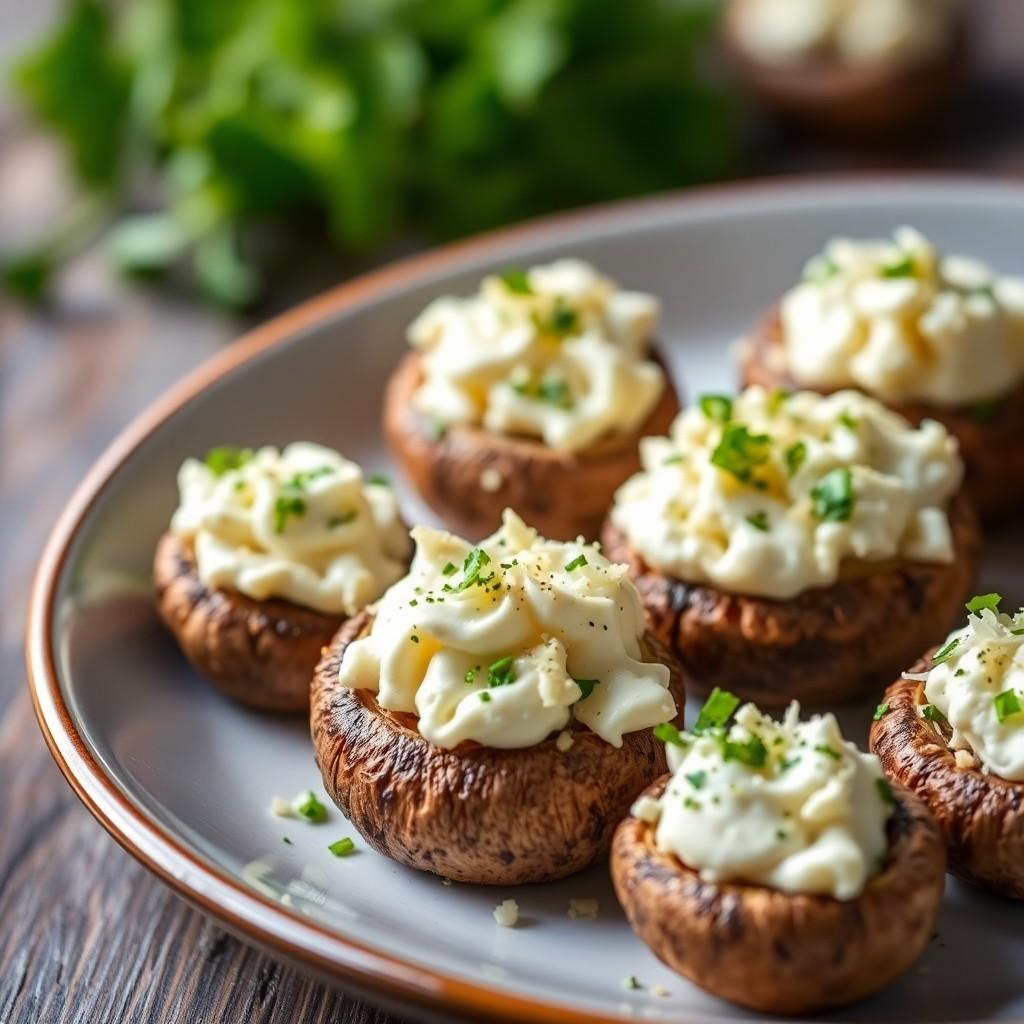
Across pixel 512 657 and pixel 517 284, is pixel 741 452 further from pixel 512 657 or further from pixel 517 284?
pixel 517 284

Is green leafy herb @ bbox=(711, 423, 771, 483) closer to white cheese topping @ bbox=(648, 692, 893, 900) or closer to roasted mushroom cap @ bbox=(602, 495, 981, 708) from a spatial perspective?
roasted mushroom cap @ bbox=(602, 495, 981, 708)

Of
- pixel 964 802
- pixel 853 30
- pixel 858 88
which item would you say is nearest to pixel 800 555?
pixel 964 802

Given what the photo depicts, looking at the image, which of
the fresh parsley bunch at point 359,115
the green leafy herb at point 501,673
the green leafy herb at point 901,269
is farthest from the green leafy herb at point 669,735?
the fresh parsley bunch at point 359,115

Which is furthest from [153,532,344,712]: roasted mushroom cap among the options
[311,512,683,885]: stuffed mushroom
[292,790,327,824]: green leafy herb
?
[311,512,683,885]: stuffed mushroom

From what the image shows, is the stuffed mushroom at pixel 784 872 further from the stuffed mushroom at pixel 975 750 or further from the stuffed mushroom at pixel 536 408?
the stuffed mushroom at pixel 536 408

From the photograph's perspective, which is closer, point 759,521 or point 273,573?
point 759,521

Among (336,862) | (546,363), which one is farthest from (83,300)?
(336,862)
